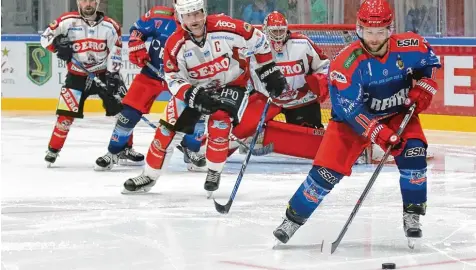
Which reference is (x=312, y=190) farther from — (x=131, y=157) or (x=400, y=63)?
(x=131, y=157)

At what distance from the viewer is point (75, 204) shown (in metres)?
5.31

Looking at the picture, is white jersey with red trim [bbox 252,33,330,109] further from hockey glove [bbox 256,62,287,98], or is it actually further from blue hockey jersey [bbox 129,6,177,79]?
hockey glove [bbox 256,62,287,98]

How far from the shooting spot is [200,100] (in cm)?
502

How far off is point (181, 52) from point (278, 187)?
3.56 feet

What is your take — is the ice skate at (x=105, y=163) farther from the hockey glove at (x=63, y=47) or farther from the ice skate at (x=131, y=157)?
the hockey glove at (x=63, y=47)

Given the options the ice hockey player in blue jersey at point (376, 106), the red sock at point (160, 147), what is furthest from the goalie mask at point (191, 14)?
the ice hockey player in blue jersey at point (376, 106)

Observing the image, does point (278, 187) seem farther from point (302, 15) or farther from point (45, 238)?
point (302, 15)

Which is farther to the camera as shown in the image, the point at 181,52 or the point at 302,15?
the point at 302,15

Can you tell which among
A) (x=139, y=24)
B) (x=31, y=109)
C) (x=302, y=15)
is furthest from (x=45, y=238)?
(x=31, y=109)

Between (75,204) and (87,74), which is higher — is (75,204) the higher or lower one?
the lower one

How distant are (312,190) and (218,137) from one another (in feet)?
4.38

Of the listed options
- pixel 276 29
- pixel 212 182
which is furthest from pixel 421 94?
pixel 276 29

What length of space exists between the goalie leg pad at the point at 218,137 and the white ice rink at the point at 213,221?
8.2 inches

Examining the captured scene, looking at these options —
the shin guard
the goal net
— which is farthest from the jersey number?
the goal net
